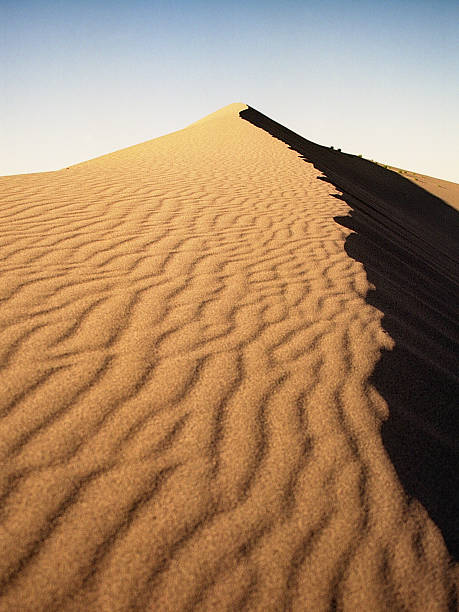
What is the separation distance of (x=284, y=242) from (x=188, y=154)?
8608 millimetres

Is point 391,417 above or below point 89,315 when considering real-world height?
below

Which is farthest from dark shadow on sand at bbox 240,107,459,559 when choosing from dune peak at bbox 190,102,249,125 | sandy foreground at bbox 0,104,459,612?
dune peak at bbox 190,102,249,125

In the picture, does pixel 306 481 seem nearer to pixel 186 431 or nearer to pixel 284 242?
pixel 186 431

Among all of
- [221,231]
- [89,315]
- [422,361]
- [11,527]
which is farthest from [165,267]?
[11,527]

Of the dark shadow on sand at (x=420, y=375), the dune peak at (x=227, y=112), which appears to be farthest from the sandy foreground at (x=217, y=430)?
the dune peak at (x=227, y=112)

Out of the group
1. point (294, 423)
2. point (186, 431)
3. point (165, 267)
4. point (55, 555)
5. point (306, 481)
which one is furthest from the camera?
point (165, 267)

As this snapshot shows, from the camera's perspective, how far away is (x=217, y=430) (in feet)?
5.96

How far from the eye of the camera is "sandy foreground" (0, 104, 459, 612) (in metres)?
1.37

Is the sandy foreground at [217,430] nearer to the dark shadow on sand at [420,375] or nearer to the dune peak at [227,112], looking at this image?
the dark shadow on sand at [420,375]

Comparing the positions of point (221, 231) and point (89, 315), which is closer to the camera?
point (89, 315)

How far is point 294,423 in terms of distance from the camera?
192 centimetres

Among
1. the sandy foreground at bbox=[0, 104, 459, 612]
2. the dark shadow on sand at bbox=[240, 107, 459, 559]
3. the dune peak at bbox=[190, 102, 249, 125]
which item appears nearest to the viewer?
the sandy foreground at bbox=[0, 104, 459, 612]

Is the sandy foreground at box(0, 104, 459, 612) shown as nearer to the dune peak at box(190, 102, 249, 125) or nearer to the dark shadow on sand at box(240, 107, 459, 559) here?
the dark shadow on sand at box(240, 107, 459, 559)

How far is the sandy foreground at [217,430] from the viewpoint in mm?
1365
